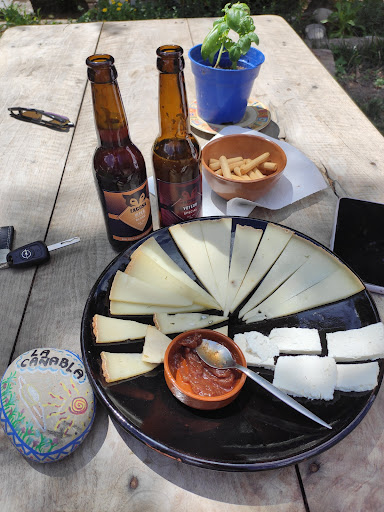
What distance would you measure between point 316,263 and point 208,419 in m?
0.53

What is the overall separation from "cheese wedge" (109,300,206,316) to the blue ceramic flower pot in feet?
3.31

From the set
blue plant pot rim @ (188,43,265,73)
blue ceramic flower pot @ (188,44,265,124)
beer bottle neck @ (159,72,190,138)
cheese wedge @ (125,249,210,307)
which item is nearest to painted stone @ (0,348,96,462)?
cheese wedge @ (125,249,210,307)

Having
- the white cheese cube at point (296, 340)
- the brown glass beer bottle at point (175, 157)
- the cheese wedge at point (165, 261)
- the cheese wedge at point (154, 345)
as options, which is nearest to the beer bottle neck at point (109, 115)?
the brown glass beer bottle at point (175, 157)

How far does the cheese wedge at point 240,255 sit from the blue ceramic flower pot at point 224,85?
28.9 inches

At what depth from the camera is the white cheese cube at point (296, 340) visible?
96cm

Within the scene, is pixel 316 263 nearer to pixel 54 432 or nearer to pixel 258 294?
pixel 258 294

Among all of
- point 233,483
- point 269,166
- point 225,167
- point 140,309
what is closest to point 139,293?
point 140,309

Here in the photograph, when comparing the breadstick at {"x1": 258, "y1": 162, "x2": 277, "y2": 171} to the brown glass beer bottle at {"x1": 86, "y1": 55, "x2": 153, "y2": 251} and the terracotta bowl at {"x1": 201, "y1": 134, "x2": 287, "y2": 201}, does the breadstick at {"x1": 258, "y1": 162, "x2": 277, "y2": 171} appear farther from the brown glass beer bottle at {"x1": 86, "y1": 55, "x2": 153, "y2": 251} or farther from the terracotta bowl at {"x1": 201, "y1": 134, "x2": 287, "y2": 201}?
the brown glass beer bottle at {"x1": 86, "y1": 55, "x2": 153, "y2": 251}

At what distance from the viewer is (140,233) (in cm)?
125

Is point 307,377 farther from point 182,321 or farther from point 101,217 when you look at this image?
point 101,217

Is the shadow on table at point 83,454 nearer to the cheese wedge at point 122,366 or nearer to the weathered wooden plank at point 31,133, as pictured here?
the cheese wedge at point 122,366

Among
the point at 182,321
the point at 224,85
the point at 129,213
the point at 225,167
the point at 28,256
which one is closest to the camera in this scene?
the point at 182,321

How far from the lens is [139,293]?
1.08 meters

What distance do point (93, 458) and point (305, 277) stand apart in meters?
0.69
